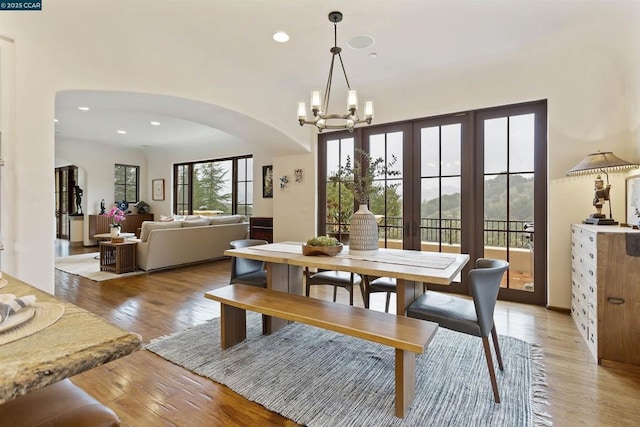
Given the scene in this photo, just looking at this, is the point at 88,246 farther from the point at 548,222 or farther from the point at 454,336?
the point at 548,222

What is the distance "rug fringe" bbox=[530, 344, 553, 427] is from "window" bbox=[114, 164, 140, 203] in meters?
10.1

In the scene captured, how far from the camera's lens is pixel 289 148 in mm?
5465

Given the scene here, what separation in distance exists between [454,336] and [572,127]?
8.41 ft

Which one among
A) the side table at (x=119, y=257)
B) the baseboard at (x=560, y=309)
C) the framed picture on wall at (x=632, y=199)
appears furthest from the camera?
the side table at (x=119, y=257)

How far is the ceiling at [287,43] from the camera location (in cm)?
294

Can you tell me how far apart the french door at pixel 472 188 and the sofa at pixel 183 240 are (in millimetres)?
3328

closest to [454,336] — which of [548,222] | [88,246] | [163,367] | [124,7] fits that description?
[548,222]

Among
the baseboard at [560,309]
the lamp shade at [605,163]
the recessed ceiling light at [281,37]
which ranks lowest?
the baseboard at [560,309]

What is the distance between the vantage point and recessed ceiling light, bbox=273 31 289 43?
11.1 feet

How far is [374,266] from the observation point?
89.7 inches

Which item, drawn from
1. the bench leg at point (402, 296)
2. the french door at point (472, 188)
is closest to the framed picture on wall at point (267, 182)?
the french door at point (472, 188)

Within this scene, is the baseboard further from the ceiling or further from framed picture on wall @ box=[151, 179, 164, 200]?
framed picture on wall @ box=[151, 179, 164, 200]

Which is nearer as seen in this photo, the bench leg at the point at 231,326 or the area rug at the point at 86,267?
the bench leg at the point at 231,326

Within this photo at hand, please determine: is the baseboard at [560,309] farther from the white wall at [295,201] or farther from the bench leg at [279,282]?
the white wall at [295,201]
